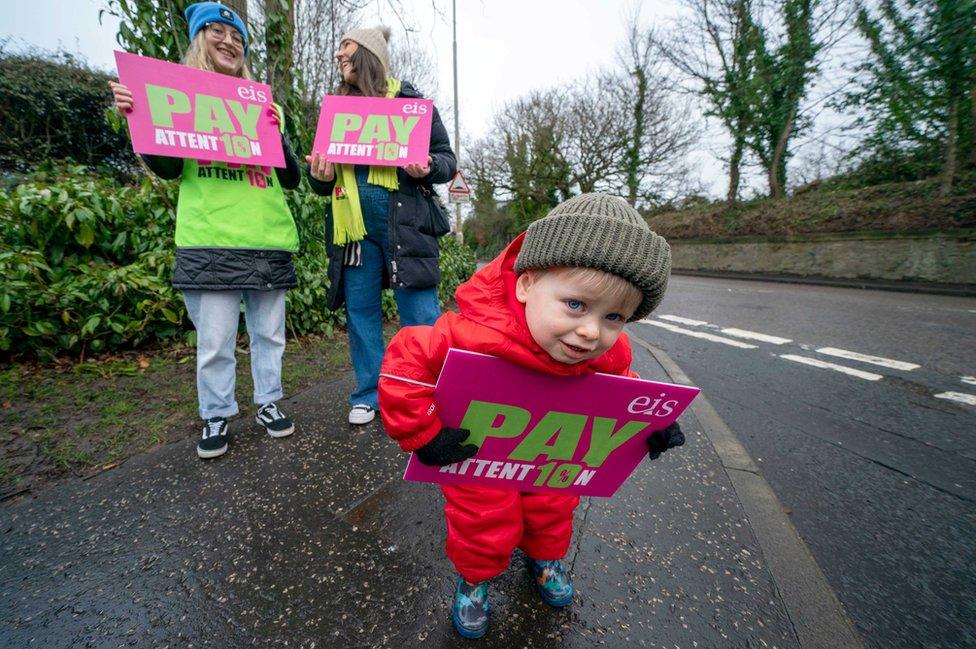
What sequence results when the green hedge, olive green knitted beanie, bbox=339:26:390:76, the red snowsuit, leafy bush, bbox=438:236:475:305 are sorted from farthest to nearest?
leafy bush, bbox=438:236:475:305 → the green hedge → olive green knitted beanie, bbox=339:26:390:76 → the red snowsuit

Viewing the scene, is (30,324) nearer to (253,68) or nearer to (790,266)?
(253,68)

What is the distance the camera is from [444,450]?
3.98ft

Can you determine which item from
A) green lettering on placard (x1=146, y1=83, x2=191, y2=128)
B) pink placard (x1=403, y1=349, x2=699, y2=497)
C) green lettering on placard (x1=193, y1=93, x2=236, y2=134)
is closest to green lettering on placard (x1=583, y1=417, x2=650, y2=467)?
pink placard (x1=403, y1=349, x2=699, y2=497)

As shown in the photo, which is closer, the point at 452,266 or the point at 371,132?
the point at 371,132

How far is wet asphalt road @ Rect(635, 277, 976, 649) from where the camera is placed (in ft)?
4.70

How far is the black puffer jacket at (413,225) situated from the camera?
7.47 ft

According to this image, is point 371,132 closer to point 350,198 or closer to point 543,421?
point 350,198

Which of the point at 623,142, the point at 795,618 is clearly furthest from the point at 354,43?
the point at 623,142

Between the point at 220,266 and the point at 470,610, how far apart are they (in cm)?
187

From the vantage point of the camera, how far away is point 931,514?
1867mm

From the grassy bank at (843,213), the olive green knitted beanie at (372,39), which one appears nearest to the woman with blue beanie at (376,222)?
the olive green knitted beanie at (372,39)

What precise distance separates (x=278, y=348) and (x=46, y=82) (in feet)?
31.0

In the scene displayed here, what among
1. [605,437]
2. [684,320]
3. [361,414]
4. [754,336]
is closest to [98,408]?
[361,414]

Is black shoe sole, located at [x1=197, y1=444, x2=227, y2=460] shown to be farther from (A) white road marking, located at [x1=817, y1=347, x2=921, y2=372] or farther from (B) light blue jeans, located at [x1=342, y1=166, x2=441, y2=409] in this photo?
(A) white road marking, located at [x1=817, y1=347, x2=921, y2=372]
